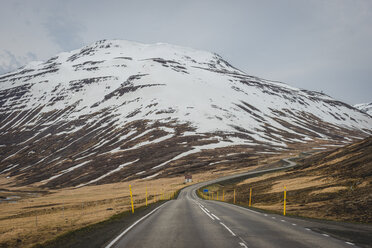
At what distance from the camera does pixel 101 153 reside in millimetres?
138750

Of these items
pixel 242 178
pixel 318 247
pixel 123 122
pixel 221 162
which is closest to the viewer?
pixel 318 247

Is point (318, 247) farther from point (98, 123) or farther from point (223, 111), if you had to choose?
point (98, 123)

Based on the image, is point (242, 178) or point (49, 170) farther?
point (49, 170)

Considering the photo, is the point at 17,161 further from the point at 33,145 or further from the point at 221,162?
the point at 221,162

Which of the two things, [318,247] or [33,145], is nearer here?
[318,247]

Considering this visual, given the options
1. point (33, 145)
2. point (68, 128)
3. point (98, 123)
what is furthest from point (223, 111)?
point (33, 145)

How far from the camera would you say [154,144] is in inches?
5468

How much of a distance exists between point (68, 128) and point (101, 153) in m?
74.0

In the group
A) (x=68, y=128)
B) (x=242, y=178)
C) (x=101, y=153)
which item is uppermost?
(x=68, y=128)

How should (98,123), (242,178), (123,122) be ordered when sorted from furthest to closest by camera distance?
(98,123), (123,122), (242,178)

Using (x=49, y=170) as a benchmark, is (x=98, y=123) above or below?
above

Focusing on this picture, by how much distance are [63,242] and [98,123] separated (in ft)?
625

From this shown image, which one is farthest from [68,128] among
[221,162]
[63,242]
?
[63,242]

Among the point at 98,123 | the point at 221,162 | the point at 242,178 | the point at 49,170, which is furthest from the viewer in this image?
the point at 98,123
